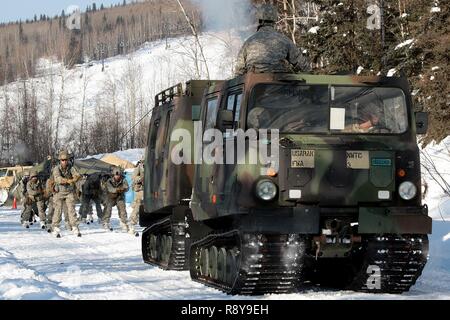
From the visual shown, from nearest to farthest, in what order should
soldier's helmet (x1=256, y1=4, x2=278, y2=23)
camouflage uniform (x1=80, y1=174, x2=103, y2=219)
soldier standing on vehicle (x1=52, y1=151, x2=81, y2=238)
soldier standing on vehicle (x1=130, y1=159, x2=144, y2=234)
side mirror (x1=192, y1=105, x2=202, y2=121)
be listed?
soldier's helmet (x1=256, y1=4, x2=278, y2=23) → side mirror (x1=192, y1=105, x2=202, y2=121) → soldier standing on vehicle (x1=52, y1=151, x2=81, y2=238) → soldier standing on vehicle (x1=130, y1=159, x2=144, y2=234) → camouflage uniform (x1=80, y1=174, x2=103, y2=219)

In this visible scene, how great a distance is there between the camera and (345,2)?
33.3 meters

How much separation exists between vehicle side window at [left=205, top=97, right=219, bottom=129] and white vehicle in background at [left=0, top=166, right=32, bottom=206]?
1341 inches

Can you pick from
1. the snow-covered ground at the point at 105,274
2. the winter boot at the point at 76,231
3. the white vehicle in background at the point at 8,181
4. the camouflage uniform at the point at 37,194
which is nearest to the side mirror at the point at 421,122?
the snow-covered ground at the point at 105,274

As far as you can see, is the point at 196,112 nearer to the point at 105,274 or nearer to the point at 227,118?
the point at 227,118

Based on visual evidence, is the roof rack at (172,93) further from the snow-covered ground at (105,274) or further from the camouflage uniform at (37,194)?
the camouflage uniform at (37,194)

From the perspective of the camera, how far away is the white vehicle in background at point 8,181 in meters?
45.9

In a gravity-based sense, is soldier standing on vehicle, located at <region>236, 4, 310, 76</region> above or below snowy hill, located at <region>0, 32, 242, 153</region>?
below

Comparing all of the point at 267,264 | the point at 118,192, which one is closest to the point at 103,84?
the point at 118,192

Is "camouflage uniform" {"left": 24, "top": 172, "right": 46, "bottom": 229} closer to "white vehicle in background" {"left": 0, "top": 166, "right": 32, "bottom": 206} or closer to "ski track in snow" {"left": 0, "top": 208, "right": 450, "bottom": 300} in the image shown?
"ski track in snow" {"left": 0, "top": 208, "right": 450, "bottom": 300}

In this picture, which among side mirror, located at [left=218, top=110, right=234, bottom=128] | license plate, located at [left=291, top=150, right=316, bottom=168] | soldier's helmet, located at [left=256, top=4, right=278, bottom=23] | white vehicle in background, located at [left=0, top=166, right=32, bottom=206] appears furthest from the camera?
white vehicle in background, located at [left=0, top=166, right=32, bottom=206]

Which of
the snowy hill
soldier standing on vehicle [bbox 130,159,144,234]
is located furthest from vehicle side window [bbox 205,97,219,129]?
the snowy hill

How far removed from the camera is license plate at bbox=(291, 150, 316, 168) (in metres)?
9.93

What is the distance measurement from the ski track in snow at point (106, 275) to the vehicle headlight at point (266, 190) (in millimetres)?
1110
